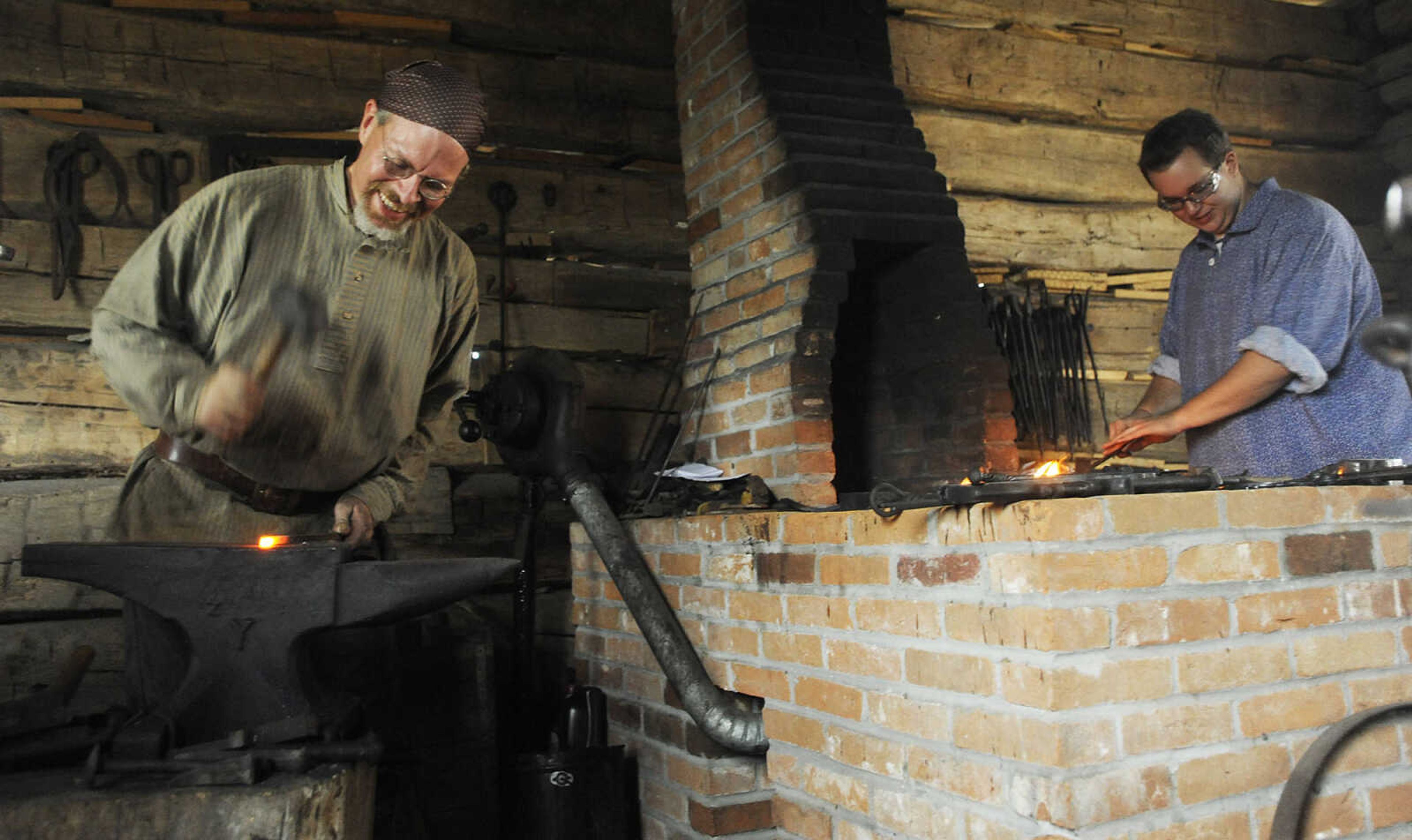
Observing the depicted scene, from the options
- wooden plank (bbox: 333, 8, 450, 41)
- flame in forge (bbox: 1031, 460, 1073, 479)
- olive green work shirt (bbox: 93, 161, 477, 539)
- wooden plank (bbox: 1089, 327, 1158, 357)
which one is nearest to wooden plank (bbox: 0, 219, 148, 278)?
olive green work shirt (bbox: 93, 161, 477, 539)

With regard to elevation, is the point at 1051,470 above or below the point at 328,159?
below

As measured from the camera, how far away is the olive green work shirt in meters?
2.12

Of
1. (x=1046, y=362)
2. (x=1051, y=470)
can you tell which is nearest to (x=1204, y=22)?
(x=1046, y=362)

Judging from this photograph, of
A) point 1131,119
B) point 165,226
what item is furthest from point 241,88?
point 1131,119

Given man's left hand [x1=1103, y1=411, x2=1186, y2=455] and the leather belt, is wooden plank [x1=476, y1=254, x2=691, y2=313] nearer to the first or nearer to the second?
the leather belt

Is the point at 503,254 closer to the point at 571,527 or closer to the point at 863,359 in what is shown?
the point at 571,527

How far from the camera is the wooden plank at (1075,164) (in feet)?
13.9

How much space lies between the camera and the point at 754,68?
313 cm

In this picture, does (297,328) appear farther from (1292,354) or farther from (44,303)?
(1292,354)

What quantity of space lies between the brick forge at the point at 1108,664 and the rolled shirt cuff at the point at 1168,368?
47.0 inches

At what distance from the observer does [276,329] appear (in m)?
2.14

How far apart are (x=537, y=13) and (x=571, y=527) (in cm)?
187

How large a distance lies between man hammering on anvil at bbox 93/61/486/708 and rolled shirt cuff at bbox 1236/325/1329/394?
1879 millimetres

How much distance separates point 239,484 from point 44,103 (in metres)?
1.63
